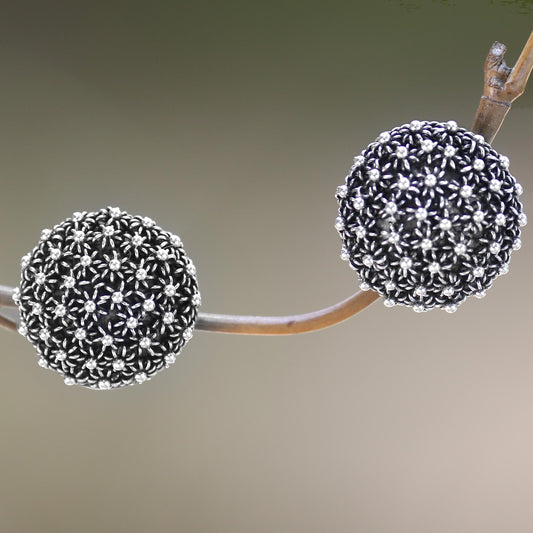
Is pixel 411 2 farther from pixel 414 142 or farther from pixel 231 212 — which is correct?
pixel 414 142

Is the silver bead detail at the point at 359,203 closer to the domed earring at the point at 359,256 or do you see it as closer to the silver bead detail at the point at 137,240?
the domed earring at the point at 359,256

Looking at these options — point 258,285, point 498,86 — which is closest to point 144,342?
point 498,86

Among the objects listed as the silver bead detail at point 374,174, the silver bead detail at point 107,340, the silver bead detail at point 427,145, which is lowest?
the silver bead detail at point 107,340

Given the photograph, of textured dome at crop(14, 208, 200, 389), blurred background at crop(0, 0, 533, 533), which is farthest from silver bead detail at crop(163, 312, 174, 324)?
blurred background at crop(0, 0, 533, 533)

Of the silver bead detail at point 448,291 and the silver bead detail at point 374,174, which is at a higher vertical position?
the silver bead detail at point 374,174

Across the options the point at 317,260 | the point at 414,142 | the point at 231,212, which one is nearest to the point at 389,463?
the point at 317,260

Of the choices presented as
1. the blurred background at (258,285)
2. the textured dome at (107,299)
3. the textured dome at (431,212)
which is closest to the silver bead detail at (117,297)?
the textured dome at (107,299)
